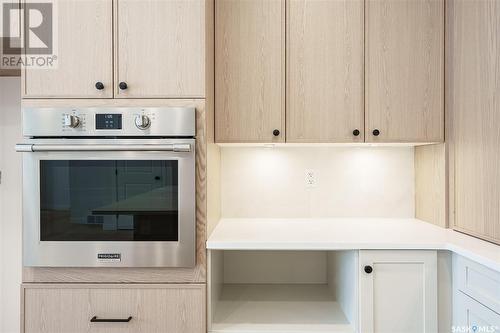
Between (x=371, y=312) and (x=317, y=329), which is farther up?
(x=371, y=312)

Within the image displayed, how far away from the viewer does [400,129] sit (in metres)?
1.67

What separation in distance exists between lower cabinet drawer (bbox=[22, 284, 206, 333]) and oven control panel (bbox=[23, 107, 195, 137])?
650 mm

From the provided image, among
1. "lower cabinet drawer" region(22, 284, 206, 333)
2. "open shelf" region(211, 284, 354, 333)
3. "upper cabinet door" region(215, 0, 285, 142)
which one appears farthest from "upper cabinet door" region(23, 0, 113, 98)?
"open shelf" region(211, 284, 354, 333)

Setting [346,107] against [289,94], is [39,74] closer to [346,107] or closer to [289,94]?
[289,94]

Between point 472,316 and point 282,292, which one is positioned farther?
point 282,292

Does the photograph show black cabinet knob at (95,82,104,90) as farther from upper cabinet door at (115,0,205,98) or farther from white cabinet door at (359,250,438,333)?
white cabinet door at (359,250,438,333)

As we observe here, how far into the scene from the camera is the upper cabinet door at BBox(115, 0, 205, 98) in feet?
4.53

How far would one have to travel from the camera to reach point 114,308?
4.49 feet

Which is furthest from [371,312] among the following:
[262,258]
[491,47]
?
[491,47]

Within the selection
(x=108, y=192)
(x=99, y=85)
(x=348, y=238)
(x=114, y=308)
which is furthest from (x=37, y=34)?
(x=348, y=238)

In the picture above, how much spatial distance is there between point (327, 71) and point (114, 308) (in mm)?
1487

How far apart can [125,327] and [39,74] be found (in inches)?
45.0

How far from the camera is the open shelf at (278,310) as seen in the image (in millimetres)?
1451

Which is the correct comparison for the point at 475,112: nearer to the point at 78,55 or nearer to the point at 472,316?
the point at 472,316
